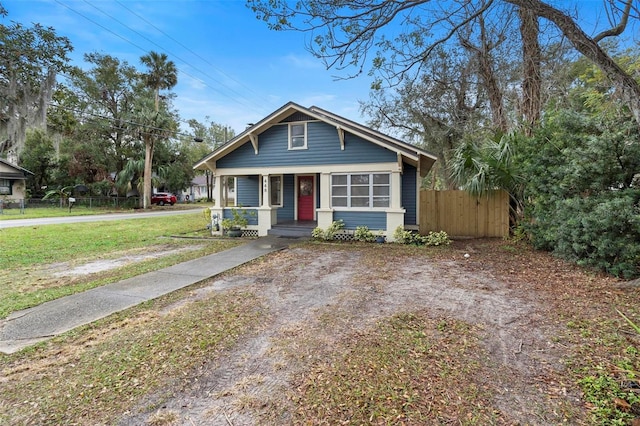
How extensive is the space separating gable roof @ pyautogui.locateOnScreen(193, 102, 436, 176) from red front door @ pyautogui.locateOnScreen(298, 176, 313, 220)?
2.59 meters

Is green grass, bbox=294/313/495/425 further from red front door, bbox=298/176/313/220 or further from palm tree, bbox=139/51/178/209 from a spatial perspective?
palm tree, bbox=139/51/178/209

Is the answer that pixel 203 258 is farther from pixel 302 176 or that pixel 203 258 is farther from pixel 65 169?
pixel 65 169

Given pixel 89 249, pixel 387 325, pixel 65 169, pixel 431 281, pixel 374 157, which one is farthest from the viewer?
pixel 65 169

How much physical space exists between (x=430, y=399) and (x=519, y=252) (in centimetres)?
720

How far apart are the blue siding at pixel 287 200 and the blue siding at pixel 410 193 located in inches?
179

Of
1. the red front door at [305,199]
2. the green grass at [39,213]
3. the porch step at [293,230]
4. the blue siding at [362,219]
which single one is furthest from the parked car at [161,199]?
the blue siding at [362,219]

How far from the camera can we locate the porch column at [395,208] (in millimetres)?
10102

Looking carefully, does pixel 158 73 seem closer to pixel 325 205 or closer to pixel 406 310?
pixel 325 205

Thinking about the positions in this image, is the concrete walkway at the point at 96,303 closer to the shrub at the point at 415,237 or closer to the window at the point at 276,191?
the shrub at the point at 415,237

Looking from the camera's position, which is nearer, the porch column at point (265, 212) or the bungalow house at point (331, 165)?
the bungalow house at point (331, 165)

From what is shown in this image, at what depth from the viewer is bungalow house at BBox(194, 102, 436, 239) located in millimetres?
10234

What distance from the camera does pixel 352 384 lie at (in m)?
2.66

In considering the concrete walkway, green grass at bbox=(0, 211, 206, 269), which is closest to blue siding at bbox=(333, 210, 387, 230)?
the concrete walkway

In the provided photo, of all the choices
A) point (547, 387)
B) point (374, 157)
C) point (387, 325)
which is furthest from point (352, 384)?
point (374, 157)
